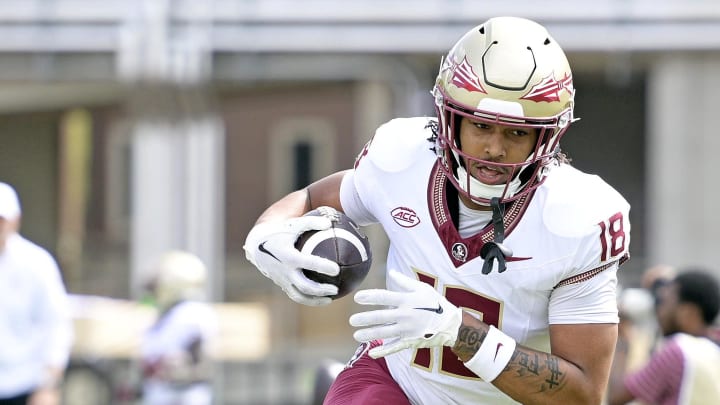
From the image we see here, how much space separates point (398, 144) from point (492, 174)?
37 centimetres

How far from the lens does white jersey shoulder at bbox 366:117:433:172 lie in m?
3.38

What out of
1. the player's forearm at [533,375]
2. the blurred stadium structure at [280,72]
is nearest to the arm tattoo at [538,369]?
the player's forearm at [533,375]

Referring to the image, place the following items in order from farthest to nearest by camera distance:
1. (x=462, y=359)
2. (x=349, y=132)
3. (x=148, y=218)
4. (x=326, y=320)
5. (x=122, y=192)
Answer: (x=122, y=192), (x=349, y=132), (x=326, y=320), (x=148, y=218), (x=462, y=359)

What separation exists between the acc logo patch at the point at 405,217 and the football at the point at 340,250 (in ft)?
0.41

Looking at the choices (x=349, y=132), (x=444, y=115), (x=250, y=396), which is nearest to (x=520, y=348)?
(x=444, y=115)

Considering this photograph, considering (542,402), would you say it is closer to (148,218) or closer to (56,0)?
(148,218)

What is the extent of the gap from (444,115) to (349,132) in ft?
66.2

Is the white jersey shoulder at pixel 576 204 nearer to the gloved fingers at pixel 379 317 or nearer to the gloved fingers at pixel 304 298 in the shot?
the gloved fingers at pixel 379 317

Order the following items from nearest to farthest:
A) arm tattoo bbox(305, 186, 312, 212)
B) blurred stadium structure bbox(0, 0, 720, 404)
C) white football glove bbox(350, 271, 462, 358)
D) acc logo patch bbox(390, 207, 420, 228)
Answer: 1. white football glove bbox(350, 271, 462, 358)
2. acc logo patch bbox(390, 207, 420, 228)
3. arm tattoo bbox(305, 186, 312, 212)
4. blurred stadium structure bbox(0, 0, 720, 404)

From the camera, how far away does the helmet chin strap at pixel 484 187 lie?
3.16 meters

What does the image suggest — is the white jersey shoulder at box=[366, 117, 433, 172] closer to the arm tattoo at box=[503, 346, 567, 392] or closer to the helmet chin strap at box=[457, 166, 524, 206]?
the helmet chin strap at box=[457, 166, 524, 206]

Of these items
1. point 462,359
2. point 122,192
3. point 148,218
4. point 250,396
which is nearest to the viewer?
point 462,359

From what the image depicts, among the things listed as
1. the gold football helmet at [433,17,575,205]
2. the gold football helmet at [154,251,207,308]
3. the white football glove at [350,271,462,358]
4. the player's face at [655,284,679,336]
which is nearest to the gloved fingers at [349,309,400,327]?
the white football glove at [350,271,462,358]

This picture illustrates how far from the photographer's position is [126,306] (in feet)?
51.2
